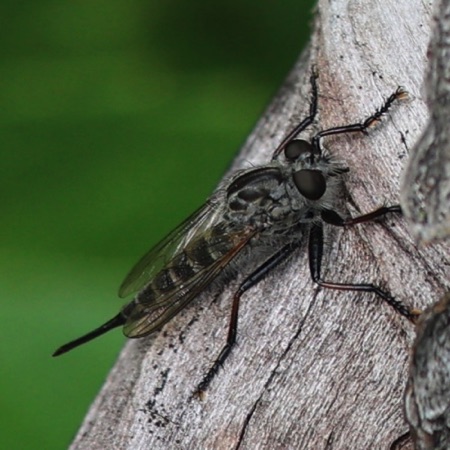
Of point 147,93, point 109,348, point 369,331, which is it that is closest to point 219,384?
point 369,331

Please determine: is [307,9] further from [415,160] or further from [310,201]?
[415,160]

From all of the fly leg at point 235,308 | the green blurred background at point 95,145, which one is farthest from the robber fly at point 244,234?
the green blurred background at point 95,145

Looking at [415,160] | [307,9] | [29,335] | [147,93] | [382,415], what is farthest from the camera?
[307,9]

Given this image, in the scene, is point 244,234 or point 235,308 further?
point 244,234

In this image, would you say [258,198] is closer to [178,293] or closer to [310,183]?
[310,183]

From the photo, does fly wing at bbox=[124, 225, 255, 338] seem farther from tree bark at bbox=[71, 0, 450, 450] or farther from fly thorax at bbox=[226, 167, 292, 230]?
tree bark at bbox=[71, 0, 450, 450]

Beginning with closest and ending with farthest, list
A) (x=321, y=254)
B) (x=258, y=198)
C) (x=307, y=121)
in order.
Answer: (x=321, y=254) → (x=307, y=121) → (x=258, y=198)

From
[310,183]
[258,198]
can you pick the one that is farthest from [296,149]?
[258,198]
